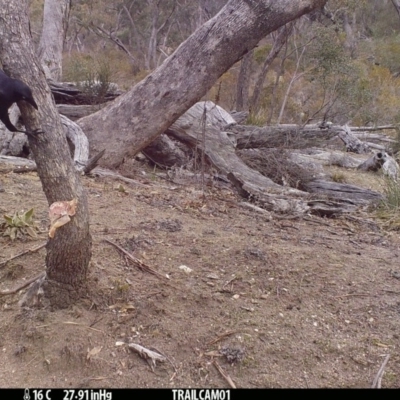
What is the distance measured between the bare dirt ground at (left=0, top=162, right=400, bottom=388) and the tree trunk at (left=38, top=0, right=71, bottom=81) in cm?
657

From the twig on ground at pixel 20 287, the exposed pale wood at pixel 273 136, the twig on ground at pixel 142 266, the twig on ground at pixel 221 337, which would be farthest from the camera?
the exposed pale wood at pixel 273 136

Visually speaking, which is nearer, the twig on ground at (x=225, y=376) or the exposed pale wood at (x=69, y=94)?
the twig on ground at (x=225, y=376)

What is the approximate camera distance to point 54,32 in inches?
403

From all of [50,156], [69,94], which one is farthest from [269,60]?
[50,156]

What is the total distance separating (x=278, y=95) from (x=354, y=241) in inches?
447

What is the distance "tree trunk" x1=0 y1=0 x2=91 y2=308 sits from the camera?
7.52ft

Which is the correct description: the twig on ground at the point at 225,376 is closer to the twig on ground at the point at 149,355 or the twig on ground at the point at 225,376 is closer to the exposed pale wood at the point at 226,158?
the twig on ground at the point at 149,355

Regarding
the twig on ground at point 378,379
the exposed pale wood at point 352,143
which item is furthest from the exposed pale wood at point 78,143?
the exposed pale wood at point 352,143

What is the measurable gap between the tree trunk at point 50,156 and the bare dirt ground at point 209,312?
21 cm

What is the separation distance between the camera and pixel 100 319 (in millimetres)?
2723

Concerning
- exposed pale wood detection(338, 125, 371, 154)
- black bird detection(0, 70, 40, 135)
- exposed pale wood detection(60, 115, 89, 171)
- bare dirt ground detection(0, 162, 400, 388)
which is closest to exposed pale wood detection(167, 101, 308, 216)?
bare dirt ground detection(0, 162, 400, 388)

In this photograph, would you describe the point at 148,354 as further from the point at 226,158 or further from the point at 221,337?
the point at 226,158

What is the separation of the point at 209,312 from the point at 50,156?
115 cm

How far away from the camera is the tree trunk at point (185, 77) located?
17.5 feet
